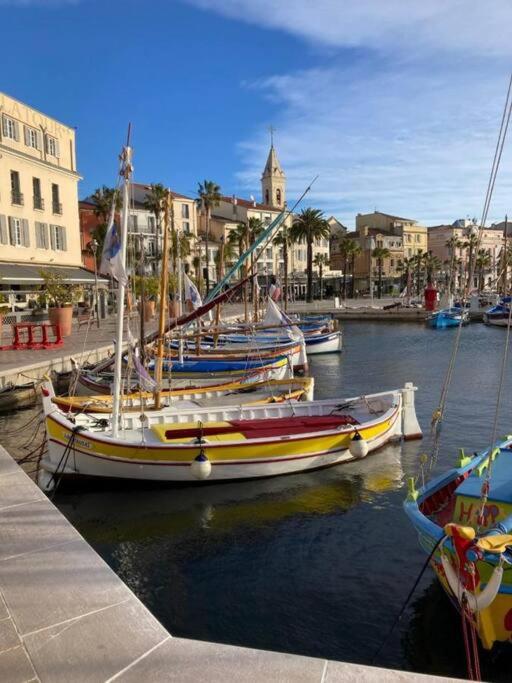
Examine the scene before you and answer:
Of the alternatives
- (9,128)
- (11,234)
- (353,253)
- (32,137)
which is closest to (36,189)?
(32,137)

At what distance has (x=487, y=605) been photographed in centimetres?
699

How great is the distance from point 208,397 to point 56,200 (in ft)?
113

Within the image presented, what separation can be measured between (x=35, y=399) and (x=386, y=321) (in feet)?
176

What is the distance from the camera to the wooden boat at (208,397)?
59.5ft

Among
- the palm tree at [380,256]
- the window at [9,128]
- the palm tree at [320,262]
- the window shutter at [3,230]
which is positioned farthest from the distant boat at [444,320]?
the window at [9,128]

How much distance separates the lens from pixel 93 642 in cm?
504

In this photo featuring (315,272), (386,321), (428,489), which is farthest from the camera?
(315,272)

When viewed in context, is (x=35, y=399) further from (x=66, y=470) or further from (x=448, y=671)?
(x=448, y=671)

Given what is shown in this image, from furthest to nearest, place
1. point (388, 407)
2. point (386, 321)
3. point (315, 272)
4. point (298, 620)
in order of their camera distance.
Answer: point (315, 272) < point (386, 321) < point (388, 407) < point (298, 620)

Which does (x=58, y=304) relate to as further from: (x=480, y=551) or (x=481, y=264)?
(x=481, y=264)

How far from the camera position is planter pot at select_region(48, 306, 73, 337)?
33.8 meters

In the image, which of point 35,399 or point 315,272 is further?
point 315,272

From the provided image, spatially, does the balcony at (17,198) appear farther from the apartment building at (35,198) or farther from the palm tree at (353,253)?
the palm tree at (353,253)

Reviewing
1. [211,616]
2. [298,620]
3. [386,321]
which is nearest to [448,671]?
[298,620]
